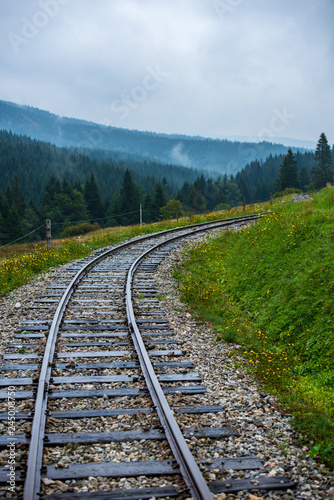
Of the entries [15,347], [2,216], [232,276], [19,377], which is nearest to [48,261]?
[232,276]

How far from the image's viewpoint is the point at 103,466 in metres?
3.69

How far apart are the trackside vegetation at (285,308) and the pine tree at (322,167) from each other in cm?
7399

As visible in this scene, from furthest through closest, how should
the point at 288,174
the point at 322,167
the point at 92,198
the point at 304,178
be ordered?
the point at 304,178
the point at 92,198
the point at 322,167
the point at 288,174

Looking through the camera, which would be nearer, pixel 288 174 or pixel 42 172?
pixel 288 174

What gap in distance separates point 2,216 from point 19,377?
79.6 meters

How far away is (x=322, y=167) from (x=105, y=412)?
86.6 metres

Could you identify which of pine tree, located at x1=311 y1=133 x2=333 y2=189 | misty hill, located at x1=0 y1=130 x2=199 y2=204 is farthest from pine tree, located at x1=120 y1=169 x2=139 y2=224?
misty hill, located at x1=0 y1=130 x2=199 y2=204

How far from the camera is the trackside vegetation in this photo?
5148 millimetres

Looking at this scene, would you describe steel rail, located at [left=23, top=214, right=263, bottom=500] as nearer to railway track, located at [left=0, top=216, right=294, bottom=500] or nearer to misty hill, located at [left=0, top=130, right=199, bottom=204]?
railway track, located at [left=0, top=216, right=294, bottom=500]

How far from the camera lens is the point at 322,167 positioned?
268 feet

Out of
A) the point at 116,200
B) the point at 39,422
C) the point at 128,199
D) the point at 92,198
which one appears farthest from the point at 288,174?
the point at 39,422

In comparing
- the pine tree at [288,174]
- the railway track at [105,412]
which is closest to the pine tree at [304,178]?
the pine tree at [288,174]

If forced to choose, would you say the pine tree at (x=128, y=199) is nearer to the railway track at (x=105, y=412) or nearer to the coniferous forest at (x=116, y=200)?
the coniferous forest at (x=116, y=200)

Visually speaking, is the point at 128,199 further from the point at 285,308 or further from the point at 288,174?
the point at 285,308
